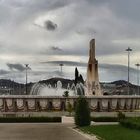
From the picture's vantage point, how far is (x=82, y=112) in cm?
4159

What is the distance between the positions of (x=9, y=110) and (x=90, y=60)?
17314 millimetres

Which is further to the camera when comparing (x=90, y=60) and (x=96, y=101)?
(x=90, y=60)

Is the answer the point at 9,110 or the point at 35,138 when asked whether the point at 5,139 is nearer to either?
the point at 35,138

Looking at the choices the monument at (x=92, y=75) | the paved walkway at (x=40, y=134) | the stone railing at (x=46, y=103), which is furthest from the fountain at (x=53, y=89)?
the paved walkway at (x=40, y=134)

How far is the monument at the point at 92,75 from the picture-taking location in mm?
78363

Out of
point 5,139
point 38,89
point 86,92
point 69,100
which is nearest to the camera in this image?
point 5,139

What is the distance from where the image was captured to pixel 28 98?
220 feet

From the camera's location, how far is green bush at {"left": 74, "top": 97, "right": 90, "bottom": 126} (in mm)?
41656

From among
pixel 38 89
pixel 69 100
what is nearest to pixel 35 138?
pixel 69 100

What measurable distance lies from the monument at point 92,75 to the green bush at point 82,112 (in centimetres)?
3563

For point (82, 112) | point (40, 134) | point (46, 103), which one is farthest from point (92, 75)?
point (40, 134)

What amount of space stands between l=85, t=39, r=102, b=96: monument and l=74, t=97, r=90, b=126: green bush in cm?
3563

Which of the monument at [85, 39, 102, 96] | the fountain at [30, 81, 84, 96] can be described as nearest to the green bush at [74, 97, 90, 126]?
the monument at [85, 39, 102, 96]

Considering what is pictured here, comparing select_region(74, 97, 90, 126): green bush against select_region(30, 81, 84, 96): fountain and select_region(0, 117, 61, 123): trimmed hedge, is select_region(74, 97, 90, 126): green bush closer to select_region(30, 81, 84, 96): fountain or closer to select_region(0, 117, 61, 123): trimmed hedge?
select_region(0, 117, 61, 123): trimmed hedge
